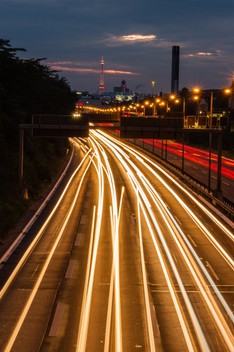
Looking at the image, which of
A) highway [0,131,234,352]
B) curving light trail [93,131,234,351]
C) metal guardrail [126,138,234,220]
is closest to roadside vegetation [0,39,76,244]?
highway [0,131,234,352]

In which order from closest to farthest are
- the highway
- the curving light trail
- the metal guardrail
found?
1. the highway
2. the curving light trail
3. the metal guardrail

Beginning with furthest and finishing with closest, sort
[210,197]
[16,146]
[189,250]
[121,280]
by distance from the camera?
[16,146], [210,197], [189,250], [121,280]

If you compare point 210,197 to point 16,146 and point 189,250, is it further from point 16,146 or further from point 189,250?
point 16,146

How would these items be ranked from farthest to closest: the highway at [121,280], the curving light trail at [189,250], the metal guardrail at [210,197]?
the metal guardrail at [210,197] → the curving light trail at [189,250] → the highway at [121,280]

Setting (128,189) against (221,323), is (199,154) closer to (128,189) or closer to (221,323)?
(128,189)

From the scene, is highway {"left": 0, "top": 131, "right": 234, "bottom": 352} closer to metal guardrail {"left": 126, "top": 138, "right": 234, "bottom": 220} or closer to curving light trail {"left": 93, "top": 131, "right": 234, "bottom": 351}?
curving light trail {"left": 93, "top": 131, "right": 234, "bottom": 351}

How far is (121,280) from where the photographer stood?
25.8 m

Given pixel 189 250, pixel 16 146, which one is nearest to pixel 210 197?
pixel 189 250

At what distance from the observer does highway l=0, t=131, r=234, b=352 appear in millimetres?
18875

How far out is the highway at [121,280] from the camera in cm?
1888

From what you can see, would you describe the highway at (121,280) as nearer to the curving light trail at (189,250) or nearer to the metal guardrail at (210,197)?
the curving light trail at (189,250)

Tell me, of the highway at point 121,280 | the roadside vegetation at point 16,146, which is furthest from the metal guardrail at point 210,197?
the roadside vegetation at point 16,146

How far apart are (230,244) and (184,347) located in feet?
52.9

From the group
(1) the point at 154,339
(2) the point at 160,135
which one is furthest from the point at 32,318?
(2) the point at 160,135
